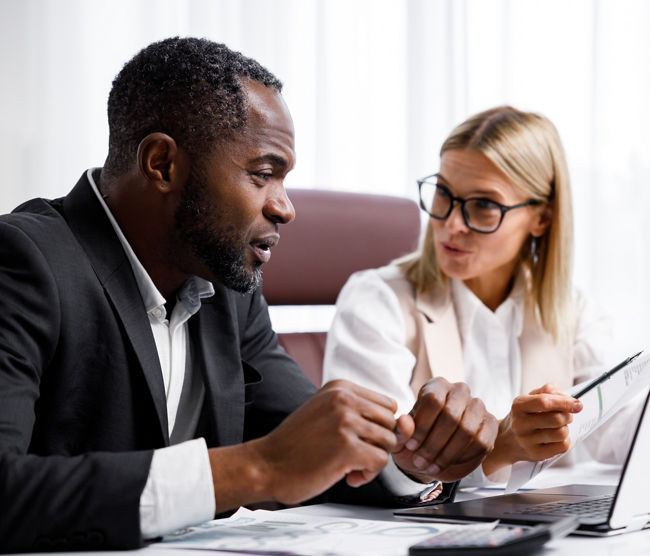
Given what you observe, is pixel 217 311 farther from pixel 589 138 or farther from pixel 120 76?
pixel 589 138

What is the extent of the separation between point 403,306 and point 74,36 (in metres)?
1.48

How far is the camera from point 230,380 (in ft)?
4.09

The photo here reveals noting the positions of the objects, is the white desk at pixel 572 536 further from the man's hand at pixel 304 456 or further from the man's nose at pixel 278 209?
the man's nose at pixel 278 209

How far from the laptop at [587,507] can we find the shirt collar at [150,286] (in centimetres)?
43

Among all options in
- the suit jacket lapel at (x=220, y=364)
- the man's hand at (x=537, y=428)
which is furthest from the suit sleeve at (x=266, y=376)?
the man's hand at (x=537, y=428)

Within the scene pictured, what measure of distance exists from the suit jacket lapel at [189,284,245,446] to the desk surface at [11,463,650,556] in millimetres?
167

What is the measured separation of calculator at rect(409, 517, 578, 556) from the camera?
721mm

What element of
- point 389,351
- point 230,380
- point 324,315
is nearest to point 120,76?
point 230,380

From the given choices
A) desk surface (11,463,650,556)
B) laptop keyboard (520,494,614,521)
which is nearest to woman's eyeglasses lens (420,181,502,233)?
desk surface (11,463,650,556)

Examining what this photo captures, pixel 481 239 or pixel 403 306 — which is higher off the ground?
pixel 481 239

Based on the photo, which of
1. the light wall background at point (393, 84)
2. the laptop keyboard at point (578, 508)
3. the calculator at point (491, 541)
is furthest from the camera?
the light wall background at point (393, 84)

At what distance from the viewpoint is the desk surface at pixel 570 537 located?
0.81 meters

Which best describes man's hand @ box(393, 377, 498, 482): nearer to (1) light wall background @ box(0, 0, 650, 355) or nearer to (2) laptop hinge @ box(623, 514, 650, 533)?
(2) laptop hinge @ box(623, 514, 650, 533)

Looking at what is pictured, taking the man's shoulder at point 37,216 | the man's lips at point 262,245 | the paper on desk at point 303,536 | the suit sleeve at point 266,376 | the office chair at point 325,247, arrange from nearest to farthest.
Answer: the paper on desk at point 303,536 < the man's shoulder at point 37,216 < the man's lips at point 262,245 < the suit sleeve at point 266,376 < the office chair at point 325,247
